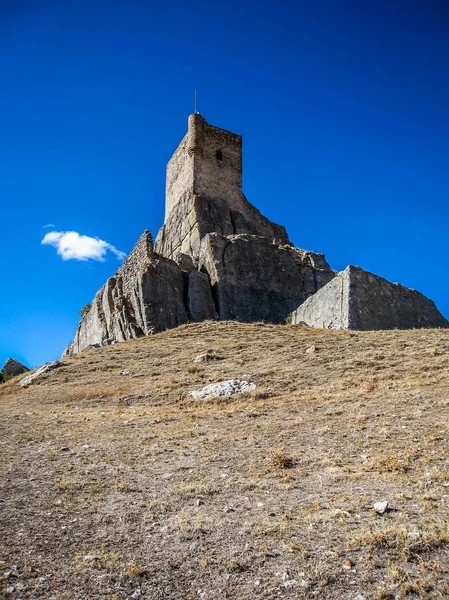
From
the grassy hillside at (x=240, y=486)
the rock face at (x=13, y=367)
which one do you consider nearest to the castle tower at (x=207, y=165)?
the rock face at (x=13, y=367)

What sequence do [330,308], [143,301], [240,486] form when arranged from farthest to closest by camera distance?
[143,301] < [330,308] < [240,486]

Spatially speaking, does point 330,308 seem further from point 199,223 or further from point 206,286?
point 199,223

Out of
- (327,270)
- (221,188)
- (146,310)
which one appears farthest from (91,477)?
(221,188)

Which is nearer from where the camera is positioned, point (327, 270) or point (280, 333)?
point (280, 333)

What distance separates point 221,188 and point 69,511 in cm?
2671

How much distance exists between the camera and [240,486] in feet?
20.3

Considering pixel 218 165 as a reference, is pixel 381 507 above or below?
below

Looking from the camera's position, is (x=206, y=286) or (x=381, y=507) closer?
(x=381, y=507)

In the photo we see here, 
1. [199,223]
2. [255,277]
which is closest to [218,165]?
[199,223]

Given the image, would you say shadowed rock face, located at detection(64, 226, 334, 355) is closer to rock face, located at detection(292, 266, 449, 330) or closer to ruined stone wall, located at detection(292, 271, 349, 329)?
ruined stone wall, located at detection(292, 271, 349, 329)

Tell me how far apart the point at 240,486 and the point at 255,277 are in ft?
58.4

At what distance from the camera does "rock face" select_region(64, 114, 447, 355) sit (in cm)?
1702

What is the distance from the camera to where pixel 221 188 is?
1214 inches

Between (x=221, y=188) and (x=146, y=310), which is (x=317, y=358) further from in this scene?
(x=221, y=188)
